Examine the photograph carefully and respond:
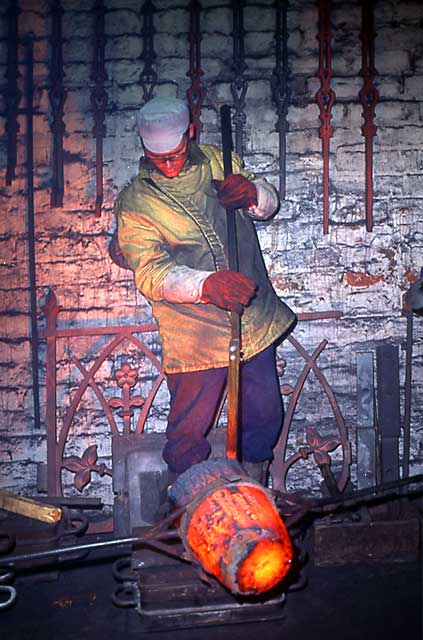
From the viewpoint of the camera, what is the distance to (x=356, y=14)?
3.84 meters

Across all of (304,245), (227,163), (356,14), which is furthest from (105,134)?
(356,14)

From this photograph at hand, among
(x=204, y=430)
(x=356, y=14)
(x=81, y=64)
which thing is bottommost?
(x=204, y=430)

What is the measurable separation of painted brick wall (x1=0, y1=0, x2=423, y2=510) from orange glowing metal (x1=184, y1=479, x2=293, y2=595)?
5.23ft

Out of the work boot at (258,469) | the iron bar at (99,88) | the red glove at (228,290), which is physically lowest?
the work boot at (258,469)

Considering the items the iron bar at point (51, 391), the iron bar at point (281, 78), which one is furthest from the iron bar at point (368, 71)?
the iron bar at point (51, 391)

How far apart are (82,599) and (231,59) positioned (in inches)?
131

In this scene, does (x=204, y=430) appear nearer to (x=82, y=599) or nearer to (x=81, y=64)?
(x=82, y=599)

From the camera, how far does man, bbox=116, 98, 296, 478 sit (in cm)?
345

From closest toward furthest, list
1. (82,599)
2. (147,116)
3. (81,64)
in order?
Answer: (82,599) → (147,116) → (81,64)

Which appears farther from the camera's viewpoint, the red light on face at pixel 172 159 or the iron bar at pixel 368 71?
the iron bar at pixel 368 71

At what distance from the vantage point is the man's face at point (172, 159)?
11.4 ft

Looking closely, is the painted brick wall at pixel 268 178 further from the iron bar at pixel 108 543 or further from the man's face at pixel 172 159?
the iron bar at pixel 108 543

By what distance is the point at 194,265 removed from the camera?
3.56 m

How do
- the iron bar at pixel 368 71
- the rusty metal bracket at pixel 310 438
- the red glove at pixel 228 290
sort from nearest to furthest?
the red glove at pixel 228 290, the iron bar at pixel 368 71, the rusty metal bracket at pixel 310 438
